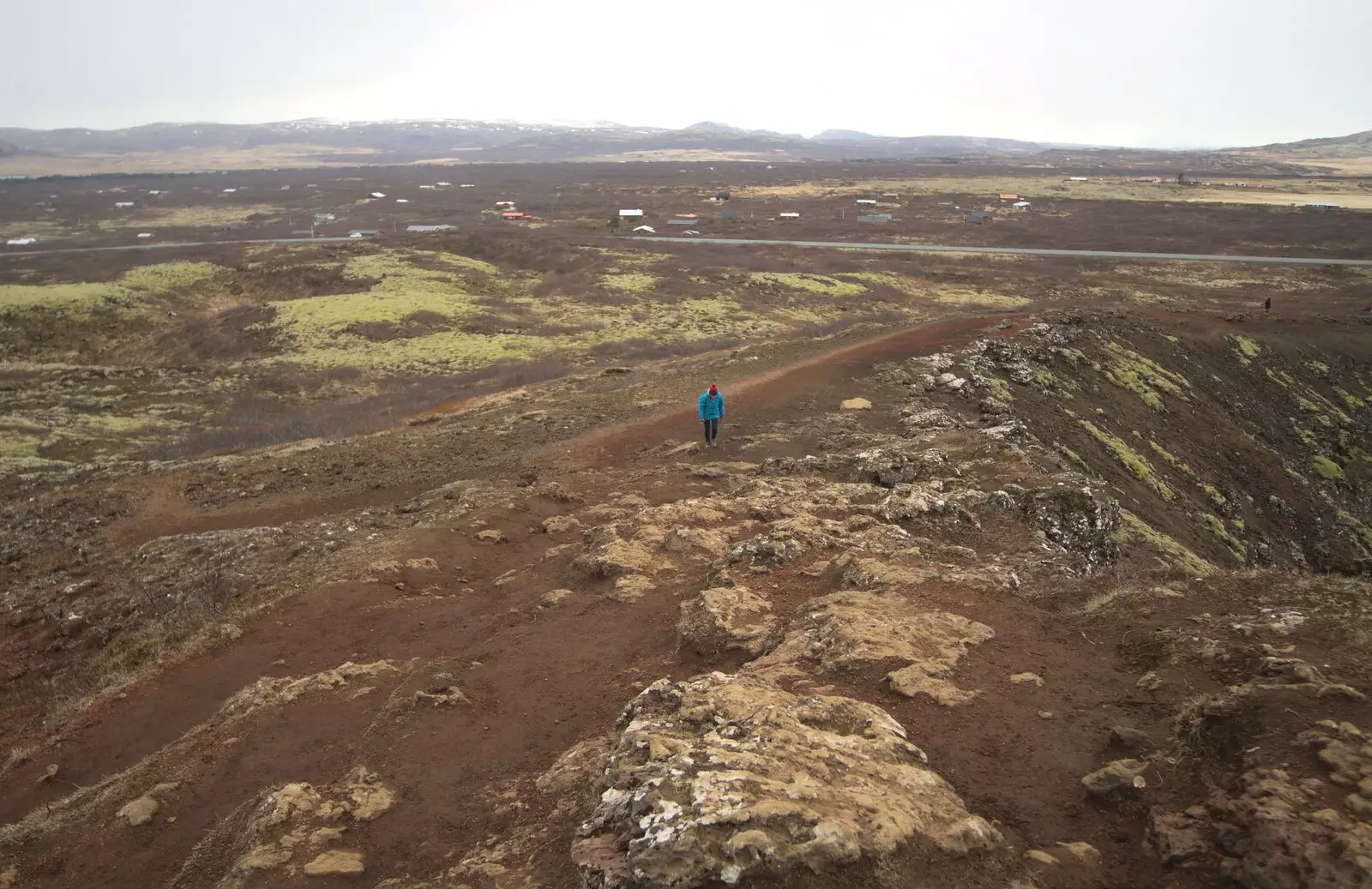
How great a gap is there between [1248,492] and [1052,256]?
54745 mm

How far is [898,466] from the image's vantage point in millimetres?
17141

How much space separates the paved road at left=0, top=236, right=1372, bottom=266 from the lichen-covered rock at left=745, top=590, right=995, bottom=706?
239 ft

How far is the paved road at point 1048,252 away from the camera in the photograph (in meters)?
69.9

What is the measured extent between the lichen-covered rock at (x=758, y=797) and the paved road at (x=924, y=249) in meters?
76.3

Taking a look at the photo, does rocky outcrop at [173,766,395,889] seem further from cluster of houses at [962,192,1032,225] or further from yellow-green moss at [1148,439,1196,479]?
cluster of houses at [962,192,1032,225]

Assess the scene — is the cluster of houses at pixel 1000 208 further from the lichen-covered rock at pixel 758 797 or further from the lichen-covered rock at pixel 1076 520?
the lichen-covered rock at pixel 758 797

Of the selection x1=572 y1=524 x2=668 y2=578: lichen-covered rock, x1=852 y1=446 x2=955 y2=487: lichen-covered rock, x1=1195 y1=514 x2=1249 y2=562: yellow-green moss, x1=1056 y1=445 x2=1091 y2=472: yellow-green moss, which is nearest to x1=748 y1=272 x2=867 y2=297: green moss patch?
x1=1056 y1=445 x2=1091 y2=472: yellow-green moss

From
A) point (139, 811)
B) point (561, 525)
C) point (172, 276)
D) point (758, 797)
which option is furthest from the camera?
point (172, 276)

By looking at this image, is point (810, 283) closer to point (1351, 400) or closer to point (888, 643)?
point (1351, 400)

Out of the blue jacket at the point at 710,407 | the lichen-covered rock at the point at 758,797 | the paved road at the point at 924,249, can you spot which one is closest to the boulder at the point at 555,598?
the lichen-covered rock at the point at 758,797

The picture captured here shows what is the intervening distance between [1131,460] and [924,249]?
2391 inches

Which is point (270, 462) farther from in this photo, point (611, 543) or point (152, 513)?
point (611, 543)

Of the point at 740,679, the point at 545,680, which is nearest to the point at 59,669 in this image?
the point at 545,680

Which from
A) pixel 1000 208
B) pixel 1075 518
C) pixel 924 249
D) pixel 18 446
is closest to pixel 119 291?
pixel 18 446
